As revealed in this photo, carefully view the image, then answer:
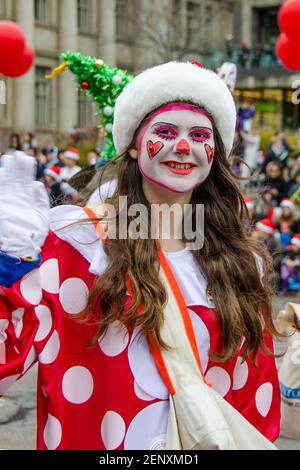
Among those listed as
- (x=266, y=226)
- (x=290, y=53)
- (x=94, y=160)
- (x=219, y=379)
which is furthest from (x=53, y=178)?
(x=219, y=379)

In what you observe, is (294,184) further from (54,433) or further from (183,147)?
(54,433)

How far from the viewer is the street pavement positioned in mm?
4734

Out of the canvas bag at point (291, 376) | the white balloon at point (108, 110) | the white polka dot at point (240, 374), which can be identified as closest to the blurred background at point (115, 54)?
the white balloon at point (108, 110)

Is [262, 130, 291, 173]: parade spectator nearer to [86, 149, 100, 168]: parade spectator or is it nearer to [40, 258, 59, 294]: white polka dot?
[86, 149, 100, 168]: parade spectator

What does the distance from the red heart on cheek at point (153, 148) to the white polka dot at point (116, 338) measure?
52cm

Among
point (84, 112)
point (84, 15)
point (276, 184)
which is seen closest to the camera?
point (276, 184)

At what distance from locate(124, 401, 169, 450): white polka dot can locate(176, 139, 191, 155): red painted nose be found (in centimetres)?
73

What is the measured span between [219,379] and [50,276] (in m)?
0.61

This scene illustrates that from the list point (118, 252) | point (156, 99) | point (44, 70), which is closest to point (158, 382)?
point (118, 252)

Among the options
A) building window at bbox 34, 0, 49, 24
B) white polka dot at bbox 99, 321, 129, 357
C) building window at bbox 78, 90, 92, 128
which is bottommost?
building window at bbox 78, 90, 92, 128

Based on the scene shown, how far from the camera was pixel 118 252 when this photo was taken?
96.7 inches

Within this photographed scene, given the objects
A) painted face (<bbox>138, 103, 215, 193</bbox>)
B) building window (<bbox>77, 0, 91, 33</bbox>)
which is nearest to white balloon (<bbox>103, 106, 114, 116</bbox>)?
→ painted face (<bbox>138, 103, 215, 193</bbox>)

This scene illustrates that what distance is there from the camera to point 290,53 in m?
6.05

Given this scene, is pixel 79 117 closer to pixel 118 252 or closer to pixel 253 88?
pixel 253 88
